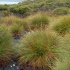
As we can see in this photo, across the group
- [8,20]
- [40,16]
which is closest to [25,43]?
[40,16]

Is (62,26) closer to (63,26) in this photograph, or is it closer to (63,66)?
(63,26)

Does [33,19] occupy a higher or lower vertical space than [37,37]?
lower

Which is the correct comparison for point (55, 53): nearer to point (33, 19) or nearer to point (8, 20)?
point (33, 19)

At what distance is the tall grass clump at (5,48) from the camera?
18.6 feet

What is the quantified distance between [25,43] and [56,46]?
2.31 feet

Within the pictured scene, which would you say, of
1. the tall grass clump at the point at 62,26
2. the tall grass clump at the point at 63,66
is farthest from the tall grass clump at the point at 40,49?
the tall grass clump at the point at 62,26

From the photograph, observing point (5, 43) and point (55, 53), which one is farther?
point (5, 43)

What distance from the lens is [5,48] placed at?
5766 millimetres

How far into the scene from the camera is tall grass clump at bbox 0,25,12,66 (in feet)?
18.6

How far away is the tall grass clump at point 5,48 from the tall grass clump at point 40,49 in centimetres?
29

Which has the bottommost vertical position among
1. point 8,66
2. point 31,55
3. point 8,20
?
point 8,20

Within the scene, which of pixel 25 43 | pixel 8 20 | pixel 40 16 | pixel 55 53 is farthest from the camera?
pixel 8 20

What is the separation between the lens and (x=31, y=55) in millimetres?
5461

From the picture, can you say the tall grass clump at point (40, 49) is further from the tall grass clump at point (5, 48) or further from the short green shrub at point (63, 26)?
the short green shrub at point (63, 26)
